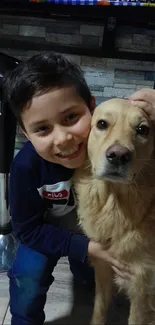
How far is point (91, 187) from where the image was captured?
3.26 ft

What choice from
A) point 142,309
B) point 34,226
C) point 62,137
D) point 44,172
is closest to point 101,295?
point 142,309

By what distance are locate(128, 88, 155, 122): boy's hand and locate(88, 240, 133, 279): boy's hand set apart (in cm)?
39

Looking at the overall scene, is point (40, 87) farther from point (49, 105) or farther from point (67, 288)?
point (67, 288)

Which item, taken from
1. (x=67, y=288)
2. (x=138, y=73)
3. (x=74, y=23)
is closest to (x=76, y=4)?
(x=74, y=23)

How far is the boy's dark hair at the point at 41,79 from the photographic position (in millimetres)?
911

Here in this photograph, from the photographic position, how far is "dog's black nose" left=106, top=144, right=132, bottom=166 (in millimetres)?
798

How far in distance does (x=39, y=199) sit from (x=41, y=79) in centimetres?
36

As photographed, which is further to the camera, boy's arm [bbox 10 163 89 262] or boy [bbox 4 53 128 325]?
boy's arm [bbox 10 163 89 262]

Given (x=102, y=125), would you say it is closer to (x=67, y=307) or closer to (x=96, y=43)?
(x=67, y=307)

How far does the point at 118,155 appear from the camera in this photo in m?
0.80

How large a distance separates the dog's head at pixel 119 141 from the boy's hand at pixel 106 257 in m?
0.26

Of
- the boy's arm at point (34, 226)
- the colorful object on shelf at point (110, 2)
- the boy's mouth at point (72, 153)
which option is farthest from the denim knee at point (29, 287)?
the colorful object on shelf at point (110, 2)

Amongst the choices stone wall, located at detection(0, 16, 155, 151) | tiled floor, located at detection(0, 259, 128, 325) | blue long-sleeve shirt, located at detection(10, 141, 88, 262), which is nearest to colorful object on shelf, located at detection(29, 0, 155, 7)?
stone wall, located at detection(0, 16, 155, 151)

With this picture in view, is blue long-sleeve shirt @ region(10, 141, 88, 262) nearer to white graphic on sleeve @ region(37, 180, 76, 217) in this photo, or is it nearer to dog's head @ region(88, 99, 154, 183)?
white graphic on sleeve @ region(37, 180, 76, 217)
